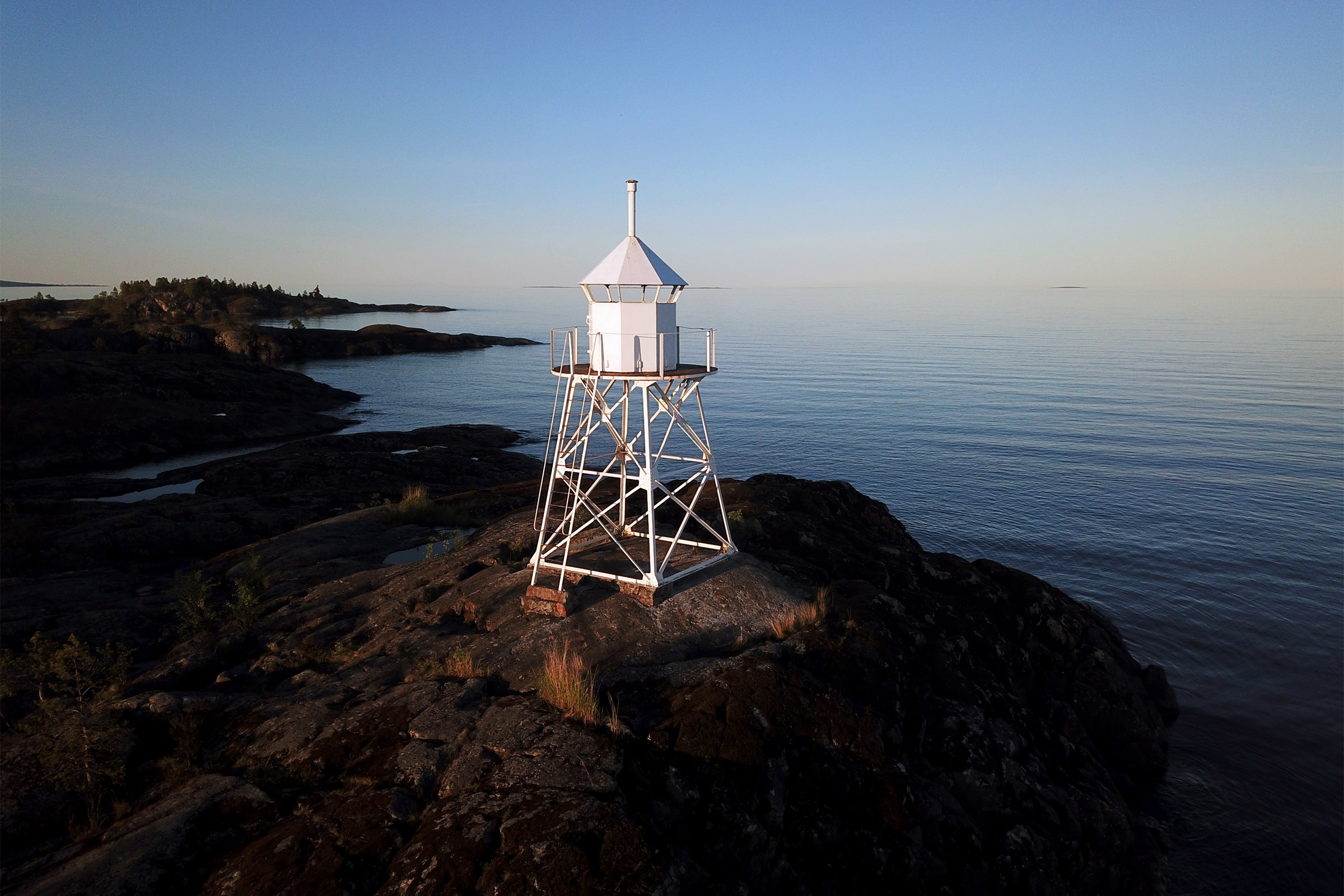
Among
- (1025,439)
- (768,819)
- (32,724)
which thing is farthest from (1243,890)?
(1025,439)

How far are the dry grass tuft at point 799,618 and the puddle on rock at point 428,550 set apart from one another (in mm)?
9936

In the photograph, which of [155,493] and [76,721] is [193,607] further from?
[155,493]

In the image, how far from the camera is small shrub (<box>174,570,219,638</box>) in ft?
56.3

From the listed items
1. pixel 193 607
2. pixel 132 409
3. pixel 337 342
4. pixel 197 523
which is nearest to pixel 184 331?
pixel 337 342

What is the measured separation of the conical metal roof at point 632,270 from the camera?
14.1m

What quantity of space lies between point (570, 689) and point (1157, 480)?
41211 mm

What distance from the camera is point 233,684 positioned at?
14.1 m

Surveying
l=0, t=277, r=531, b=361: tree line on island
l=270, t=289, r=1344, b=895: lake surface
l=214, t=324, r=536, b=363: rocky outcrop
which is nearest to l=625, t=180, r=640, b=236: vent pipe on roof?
l=270, t=289, r=1344, b=895: lake surface

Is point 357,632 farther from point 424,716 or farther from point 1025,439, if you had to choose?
point 1025,439

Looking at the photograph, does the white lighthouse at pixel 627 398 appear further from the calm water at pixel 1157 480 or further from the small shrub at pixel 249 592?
the calm water at pixel 1157 480

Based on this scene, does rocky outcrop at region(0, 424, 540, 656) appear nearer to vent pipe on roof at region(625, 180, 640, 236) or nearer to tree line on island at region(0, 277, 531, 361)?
vent pipe on roof at region(625, 180, 640, 236)

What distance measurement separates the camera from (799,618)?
14.0 metres

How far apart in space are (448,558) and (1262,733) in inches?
860

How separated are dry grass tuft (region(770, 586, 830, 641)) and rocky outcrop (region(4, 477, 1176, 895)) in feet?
0.42
